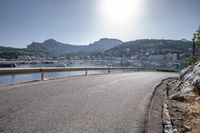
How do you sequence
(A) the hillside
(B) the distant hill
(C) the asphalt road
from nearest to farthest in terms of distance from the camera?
(C) the asphalt road, (A) the hillside, (B) the distant hill

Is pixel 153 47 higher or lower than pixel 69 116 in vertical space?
higher

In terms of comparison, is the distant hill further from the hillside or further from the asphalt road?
the asphalt road

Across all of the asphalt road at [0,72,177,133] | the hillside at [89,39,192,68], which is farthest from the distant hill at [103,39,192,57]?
the asphalt road at [0,72,177,133]

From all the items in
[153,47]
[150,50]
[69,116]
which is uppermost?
[153,47]

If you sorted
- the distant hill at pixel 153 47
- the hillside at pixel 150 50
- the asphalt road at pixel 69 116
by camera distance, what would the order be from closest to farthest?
the asphalt road at pixel 69 116, the hillside at pixel 150 50, the distant hill at pixel 153 47

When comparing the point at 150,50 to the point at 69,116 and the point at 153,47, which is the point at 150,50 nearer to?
the point at 153,47

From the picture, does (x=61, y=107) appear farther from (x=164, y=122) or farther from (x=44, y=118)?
(x=164, y=122)

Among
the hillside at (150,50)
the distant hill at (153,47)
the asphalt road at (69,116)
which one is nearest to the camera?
the asphalt road at (69,116)

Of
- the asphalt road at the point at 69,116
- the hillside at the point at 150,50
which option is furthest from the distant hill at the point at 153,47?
the asphalt road at the point at 69,116

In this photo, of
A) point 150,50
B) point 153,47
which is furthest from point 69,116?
point 153,47

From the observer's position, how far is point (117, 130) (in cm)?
477

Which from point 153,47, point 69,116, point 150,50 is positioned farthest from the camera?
point 153,47

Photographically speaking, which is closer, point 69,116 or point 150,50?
point 69,116

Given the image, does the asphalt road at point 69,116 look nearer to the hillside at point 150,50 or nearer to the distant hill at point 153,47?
the hillside at point 150,50
